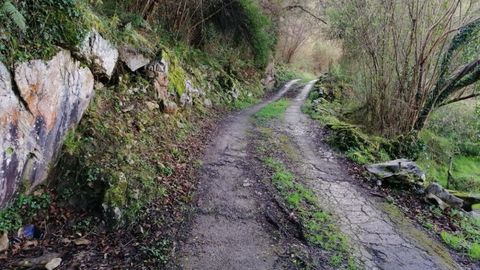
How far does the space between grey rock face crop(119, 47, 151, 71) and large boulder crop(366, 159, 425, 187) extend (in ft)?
16.3

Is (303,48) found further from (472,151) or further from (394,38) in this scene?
(394,38)

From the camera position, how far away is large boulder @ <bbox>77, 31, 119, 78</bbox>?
4.59 m

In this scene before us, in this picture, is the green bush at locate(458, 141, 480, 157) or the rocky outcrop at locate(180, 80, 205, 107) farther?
the green bush at locate(458, 141, 480, 157)

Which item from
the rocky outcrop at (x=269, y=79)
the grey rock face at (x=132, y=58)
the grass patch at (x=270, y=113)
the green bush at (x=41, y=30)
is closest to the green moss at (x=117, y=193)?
the green bush at (x=41, y=30)

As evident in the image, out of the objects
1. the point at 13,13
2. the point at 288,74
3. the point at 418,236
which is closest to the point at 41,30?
the point at 13,13

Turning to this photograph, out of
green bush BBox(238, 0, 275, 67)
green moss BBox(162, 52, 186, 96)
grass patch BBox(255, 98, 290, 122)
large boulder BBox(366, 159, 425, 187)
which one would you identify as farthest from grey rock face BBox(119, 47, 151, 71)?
green bush BBox(238, 0, 275, 67)

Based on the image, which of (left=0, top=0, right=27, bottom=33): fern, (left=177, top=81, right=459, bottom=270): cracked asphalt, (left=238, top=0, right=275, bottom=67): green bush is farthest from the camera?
(left=238, top=0, right=275, bottom=67): green bush

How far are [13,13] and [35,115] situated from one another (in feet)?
3.73

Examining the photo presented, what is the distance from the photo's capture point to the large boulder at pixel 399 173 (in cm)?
579

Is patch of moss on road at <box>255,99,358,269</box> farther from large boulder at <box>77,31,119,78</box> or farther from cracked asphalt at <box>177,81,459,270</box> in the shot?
large boulder at <box>77,31,119,78</box>

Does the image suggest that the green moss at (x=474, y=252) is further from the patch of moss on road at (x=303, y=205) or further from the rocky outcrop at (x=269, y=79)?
the rocky outcrop at (x=269, y=79)

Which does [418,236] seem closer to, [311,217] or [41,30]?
[311,217]

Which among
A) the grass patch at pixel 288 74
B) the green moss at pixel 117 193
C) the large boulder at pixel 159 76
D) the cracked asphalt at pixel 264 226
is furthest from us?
the grass patch at pixel 288 74

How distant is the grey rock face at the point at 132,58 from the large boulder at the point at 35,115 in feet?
4.70
